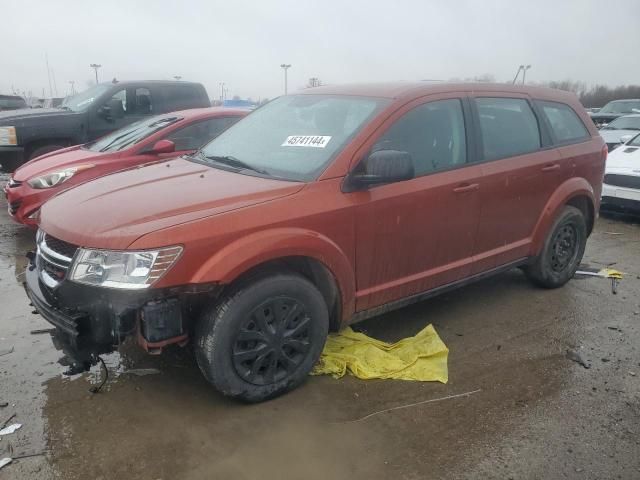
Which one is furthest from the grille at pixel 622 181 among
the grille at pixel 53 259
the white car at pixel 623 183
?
the grille at pixel 53 259

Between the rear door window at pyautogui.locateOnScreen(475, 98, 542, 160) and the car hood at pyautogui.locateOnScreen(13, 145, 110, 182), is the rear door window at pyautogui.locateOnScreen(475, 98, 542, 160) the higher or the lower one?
the higher one

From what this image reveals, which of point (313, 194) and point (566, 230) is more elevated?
point (313, 194)

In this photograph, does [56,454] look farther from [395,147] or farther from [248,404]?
[395,147]

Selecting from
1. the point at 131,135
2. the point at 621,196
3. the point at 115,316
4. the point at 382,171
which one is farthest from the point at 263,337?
the point at 621,196

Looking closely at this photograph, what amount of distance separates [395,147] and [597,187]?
8.49 feet

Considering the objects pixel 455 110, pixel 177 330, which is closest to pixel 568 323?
pixel 455 110

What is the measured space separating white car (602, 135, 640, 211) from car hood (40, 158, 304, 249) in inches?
246

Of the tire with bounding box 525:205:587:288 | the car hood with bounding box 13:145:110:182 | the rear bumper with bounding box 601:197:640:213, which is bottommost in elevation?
the rear bumper with bounding box 601:197:640:213

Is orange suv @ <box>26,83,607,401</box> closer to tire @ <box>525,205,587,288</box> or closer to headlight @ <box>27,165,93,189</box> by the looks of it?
tire @ <box>525,205,587,288</box>

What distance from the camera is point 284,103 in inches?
161

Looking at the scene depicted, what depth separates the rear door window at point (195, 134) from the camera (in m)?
6.16

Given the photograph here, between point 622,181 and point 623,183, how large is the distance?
32 millimetres

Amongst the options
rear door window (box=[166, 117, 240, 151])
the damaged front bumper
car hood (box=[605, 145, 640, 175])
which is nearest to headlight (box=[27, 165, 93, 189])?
rear door window (box=[166, 117, 240, 151])

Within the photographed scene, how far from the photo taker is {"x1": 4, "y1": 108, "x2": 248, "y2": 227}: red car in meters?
5.58
